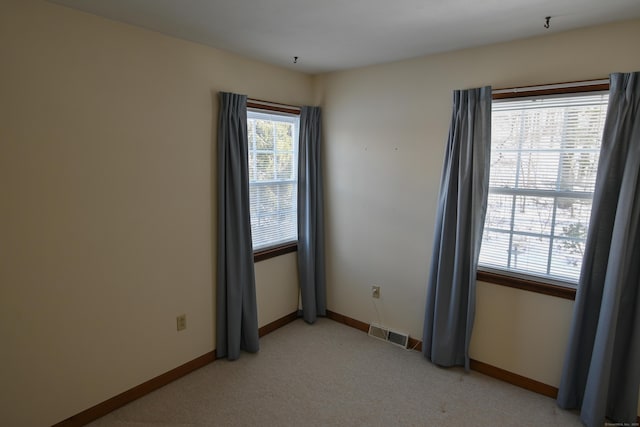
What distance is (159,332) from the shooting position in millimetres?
2531

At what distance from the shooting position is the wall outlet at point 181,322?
2643 millimetres

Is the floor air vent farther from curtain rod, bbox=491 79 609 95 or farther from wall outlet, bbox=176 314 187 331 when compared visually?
curtain rod, bbox=491 79 609 95

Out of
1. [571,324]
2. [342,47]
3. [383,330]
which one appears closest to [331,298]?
[383,330]

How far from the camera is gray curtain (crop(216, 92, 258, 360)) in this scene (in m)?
2.70

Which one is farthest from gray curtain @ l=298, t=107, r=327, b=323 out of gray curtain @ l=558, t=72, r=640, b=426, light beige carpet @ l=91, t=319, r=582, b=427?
gray curtain @ l=558, t=72, r=640, b=426

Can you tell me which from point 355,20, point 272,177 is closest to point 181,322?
point 272,177

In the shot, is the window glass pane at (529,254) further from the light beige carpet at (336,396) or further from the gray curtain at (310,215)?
the gray curtain at (310,215)

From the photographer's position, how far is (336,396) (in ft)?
8.14

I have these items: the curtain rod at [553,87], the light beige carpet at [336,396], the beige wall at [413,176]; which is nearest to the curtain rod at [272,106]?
the beige wall at [413,176]

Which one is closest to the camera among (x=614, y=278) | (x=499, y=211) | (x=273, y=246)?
(x=614, y=278)

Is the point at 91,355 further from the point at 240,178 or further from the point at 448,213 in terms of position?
the point at 448,213

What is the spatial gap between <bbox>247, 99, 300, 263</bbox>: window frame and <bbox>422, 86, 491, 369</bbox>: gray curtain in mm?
1332

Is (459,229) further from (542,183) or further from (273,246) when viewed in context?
(273,246)

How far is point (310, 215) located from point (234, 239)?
85 cm
